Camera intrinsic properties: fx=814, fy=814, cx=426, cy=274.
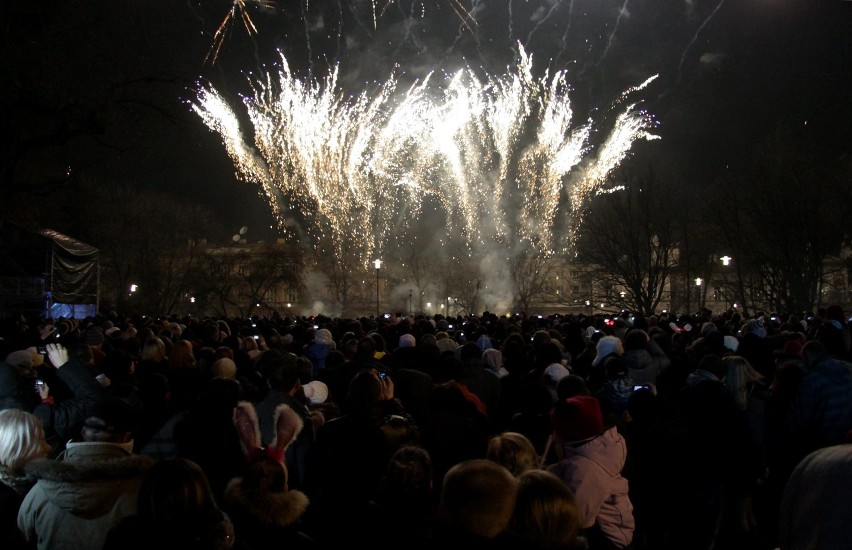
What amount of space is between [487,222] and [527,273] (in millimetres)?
5712

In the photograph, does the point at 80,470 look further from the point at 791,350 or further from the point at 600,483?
the point at 791,350

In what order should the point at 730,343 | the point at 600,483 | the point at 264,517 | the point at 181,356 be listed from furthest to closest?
1. the point at 730,343
2. the point at 181,356
3. the point at 600,483
4. the point at 264,517

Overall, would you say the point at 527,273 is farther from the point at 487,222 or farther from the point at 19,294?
the point at 19,294

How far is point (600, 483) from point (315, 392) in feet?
11.1

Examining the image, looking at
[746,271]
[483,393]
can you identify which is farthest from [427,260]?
[483,393]

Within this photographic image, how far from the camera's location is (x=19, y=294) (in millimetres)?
22922

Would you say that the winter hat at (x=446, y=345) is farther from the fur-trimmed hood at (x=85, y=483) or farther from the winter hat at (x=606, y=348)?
the fur-trimmed hood at (x=85, y=483)

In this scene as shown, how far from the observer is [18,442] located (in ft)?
14.7

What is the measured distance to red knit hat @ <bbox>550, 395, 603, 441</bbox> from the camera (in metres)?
4.68

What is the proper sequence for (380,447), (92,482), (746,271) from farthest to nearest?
1. (746,271)
2. (380,447)
3. (92,482)

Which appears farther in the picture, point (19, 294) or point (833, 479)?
point (19, 294)

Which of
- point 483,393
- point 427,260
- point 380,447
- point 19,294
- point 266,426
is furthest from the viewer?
point 427,260

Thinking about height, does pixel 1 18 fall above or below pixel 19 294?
above

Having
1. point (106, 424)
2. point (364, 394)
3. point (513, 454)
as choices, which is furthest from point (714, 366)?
point (106, 424)
